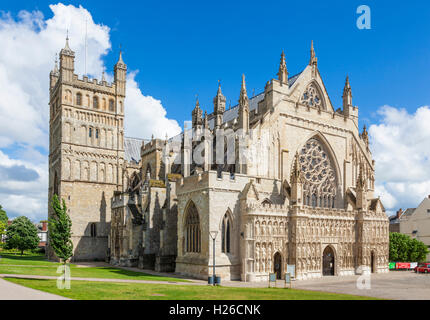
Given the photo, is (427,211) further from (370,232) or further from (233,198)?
(233,198)

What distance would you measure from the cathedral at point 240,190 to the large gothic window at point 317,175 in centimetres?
12

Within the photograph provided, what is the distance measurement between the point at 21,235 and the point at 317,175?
50.3 metres

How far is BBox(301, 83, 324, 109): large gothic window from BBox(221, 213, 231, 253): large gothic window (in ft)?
53.7

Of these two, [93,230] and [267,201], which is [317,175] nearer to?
[267,201]

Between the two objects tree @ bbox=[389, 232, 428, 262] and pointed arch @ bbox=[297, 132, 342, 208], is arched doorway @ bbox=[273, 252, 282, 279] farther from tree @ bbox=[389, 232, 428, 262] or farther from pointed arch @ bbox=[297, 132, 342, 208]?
tree @ bbox=[389, 232, 428, 262]

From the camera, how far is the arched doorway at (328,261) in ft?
124

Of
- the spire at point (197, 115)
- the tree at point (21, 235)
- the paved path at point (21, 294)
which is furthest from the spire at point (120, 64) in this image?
the paved path at point (21, 294)

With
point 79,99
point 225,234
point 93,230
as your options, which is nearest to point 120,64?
point 79,99

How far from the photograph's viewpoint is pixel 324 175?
4322 cm

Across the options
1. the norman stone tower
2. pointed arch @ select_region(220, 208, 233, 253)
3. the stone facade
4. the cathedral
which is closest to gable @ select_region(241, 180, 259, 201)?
the cathedral

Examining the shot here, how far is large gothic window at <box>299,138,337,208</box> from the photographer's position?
1640 inches

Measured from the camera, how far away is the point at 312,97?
44000mm

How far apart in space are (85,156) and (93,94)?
8.87 metres
